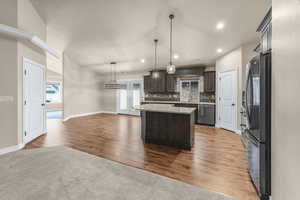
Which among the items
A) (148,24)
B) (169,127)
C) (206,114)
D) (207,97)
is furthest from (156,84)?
(169,127)

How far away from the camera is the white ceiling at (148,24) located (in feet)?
8.58

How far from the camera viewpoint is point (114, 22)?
128 inches

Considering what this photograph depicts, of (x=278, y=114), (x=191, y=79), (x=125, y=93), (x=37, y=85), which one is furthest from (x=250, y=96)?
(x=125, y=93)

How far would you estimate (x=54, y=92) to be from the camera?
933 cm

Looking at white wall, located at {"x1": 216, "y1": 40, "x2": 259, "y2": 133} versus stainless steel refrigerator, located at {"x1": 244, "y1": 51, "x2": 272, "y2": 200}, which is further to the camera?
white wall, located at {"x1": 216, "y1": 40, "x2": 259, "y2": 133}

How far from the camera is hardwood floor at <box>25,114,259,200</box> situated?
5.96 feet

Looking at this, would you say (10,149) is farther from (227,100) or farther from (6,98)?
(227,100)

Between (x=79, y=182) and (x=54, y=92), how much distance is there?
34.5 feet

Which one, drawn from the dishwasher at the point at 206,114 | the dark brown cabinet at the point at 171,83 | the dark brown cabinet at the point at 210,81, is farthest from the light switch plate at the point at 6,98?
the dark brown cabinet at the point at 210,81

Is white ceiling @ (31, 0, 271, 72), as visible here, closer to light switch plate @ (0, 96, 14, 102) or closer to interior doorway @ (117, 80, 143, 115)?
light switch plate @ (0, 96, 14, 102)

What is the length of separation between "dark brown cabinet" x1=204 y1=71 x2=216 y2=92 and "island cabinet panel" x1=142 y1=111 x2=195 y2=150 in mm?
2988

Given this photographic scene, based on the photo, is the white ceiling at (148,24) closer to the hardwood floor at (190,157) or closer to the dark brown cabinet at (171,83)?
the dark brown cabinet at (171,83)

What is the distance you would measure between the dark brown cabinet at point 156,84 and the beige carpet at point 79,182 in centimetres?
547

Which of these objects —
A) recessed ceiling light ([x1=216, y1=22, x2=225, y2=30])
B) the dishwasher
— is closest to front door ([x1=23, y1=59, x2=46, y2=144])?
recessed ceiling light ([x1=216, y1=22, x2=225, y2=30])
